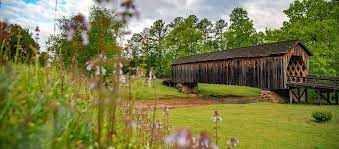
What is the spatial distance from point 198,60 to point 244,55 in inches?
331

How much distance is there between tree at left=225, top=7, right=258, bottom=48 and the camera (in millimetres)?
50875

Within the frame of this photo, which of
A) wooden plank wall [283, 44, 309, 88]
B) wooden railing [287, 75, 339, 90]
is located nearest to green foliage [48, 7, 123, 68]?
wooden plank wall [283, 44, 309, 88]

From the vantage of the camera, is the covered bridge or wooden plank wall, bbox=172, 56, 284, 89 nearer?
the covered bridge

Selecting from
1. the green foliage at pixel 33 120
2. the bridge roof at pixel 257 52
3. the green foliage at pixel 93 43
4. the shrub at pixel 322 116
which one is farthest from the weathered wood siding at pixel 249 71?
the green foliage at pixel 33 120

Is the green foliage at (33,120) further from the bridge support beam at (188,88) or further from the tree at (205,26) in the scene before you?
the tree at (205,26)

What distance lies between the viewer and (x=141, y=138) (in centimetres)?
537

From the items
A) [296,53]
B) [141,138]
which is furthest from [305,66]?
[141,138]

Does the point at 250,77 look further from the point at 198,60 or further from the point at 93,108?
the point at 93,108

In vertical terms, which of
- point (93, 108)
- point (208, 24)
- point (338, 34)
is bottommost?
point (93, 108)

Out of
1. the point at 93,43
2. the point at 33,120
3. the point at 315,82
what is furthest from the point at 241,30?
the point at 33,120

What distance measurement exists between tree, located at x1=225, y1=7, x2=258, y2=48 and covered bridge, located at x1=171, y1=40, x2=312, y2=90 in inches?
652

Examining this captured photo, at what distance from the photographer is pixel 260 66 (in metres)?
27.8

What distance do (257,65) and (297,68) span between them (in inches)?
197

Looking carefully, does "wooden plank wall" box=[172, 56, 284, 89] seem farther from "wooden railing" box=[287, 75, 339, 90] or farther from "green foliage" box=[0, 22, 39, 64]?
"green foliage" box=[0, 22, 39, 64]
